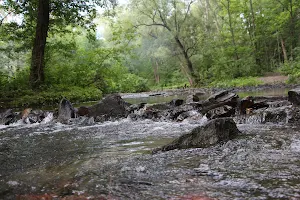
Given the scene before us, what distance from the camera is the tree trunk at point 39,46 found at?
15.2m

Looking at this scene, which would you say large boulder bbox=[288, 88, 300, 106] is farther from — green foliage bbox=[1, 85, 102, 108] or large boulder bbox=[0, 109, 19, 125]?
green foliage bbox=[1, 85, 102, 108]

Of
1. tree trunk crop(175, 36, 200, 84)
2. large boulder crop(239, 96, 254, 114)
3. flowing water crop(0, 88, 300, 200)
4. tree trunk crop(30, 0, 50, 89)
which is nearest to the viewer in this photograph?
flowing water crop(0, 88, 300, 200)

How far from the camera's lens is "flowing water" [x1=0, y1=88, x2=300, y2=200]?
8.02 feet

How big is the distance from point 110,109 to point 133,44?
21.3 m

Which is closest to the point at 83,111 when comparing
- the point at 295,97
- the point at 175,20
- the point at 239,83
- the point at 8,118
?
the point at 8,118

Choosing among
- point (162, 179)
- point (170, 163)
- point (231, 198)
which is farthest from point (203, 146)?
point (231, 198)

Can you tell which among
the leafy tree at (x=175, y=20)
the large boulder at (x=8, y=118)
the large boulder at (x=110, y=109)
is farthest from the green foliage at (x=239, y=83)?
the large boulder at (x=8, y=118)

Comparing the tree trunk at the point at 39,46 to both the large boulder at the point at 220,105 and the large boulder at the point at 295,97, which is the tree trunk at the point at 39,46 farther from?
the large boulder at the point at 295,97

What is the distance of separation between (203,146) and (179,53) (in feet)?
83.1

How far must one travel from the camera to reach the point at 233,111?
7.43 m

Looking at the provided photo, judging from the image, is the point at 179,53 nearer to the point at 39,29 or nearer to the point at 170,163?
the point at 39,29

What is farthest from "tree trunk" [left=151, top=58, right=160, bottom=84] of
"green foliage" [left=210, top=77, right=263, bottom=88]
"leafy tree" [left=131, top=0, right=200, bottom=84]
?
"green foliage" [left=210, top=77, right=263, bottom=88]

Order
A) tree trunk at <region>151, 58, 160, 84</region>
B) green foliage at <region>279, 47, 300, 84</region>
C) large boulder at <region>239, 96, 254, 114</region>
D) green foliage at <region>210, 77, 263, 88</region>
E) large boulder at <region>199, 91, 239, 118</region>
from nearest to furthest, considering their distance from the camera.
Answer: large boulder at <region>199, 91, 239, 118</region>
large boulder at <region>239, 96, 254, 114</region>
green foliage at <region>279, 47, 300, 84</region>
green foliage at <region>210, 77, 263, 88</region>
tree trunk at <region>151, 58, 160, 84</region>

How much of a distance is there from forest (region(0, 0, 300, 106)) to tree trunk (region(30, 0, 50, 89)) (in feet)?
0.18
